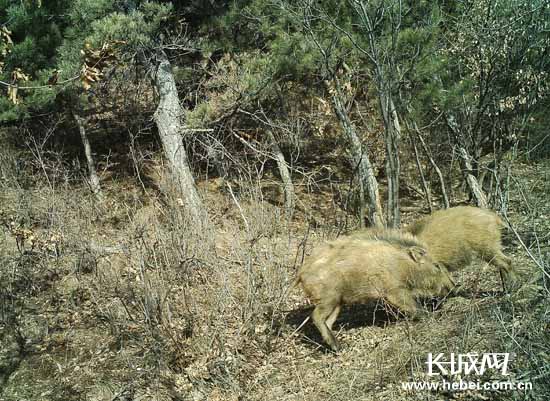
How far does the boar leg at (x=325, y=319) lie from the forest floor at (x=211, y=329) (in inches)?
6.2

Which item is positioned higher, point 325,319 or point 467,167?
point 325,319

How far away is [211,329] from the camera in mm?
6559

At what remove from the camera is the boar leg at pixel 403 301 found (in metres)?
6.37

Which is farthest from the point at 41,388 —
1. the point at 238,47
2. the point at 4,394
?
the point at 238,47

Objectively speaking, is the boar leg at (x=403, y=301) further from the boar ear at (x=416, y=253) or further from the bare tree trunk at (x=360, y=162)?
the bare tree trunk at (x=360, y=162)

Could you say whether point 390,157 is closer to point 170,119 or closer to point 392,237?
point 392,237

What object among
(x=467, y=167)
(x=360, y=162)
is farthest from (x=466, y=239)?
(x=467, y=167)

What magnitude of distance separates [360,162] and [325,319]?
12.1 feet

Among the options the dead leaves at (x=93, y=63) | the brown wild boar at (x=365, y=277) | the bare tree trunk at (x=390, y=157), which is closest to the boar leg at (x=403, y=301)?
the brown wild boar at (x=365, y=277)

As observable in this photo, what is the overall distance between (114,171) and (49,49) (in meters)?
4.19

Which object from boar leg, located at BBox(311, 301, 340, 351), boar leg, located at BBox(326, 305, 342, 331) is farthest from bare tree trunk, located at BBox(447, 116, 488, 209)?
boar leg, located at BBox(311, 301, 340, 351)

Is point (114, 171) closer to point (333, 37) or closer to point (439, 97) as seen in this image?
point (333, 37)

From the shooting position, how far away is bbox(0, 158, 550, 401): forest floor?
5.52m

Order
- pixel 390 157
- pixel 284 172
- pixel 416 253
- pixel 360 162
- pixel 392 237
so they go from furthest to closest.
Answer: pixel 284 172 < pixel 360 162 < pixel 390 157 < pixel 392 237 < pixel 416 253
